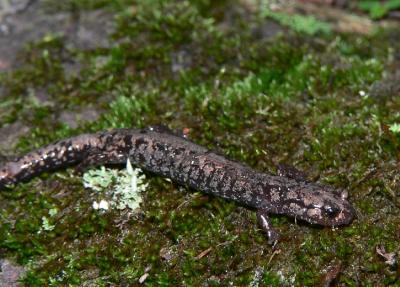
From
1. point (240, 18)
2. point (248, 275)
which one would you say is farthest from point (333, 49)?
point (248, 275)

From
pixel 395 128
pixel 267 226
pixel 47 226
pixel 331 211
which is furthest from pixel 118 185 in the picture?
pixel 395 128

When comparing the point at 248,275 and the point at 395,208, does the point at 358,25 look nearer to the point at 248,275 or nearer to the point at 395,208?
the point at 395,208

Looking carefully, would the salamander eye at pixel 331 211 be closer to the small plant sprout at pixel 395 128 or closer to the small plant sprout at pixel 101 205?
the small plant sprout at pixel 395 128

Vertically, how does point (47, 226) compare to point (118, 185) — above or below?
below

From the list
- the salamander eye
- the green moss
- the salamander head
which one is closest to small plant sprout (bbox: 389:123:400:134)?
the green moss

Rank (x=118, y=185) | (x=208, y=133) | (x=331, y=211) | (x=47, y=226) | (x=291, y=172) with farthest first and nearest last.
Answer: (x=208, y=133)
(x=118, y=185)
(x=291, y=172)
(x=47, y=226)
(x=331, y=211)

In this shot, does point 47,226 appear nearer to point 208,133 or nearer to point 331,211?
point 208,133

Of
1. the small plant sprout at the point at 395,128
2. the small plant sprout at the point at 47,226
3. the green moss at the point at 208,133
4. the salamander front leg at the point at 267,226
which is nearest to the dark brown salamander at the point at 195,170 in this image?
the salamander front leg at the point at 267,226
